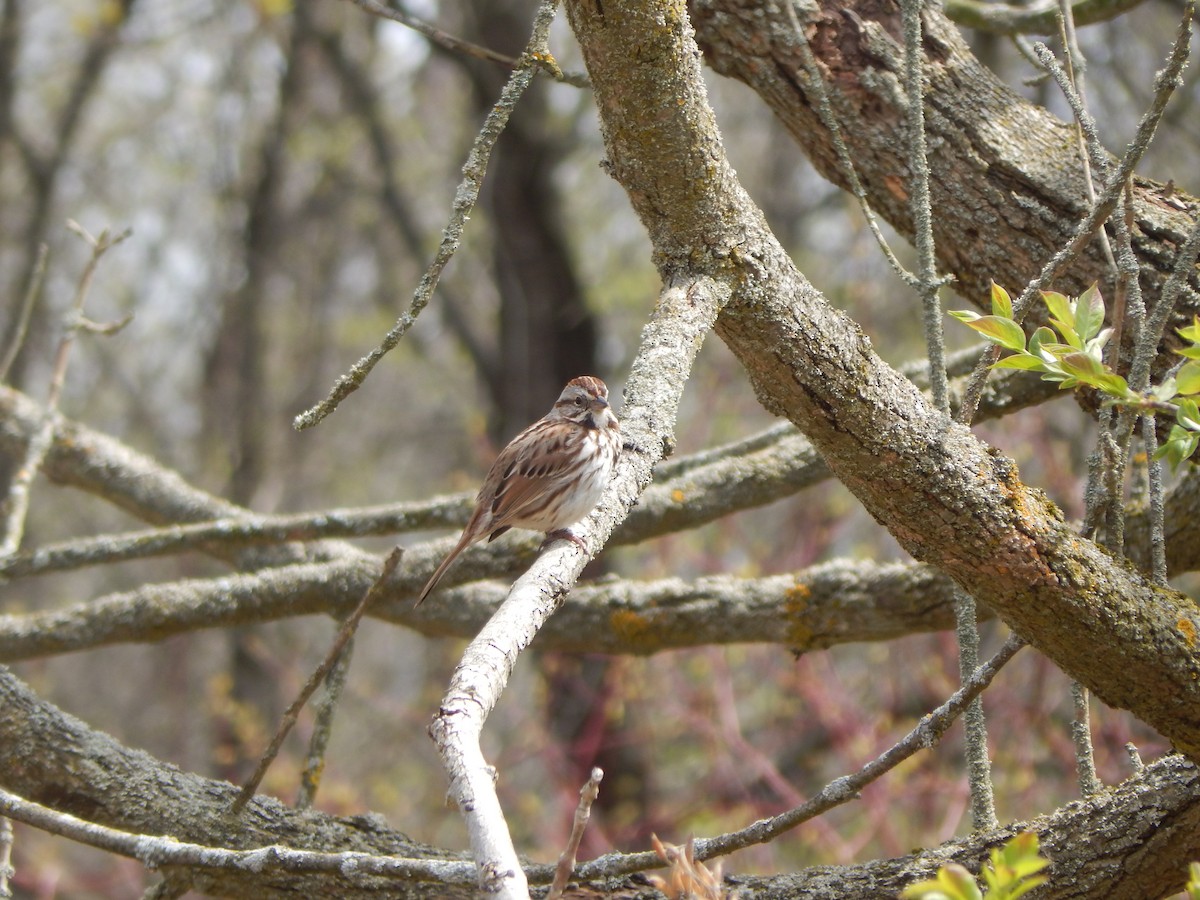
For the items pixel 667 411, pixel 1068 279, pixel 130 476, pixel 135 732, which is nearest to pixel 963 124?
pixel 1068 279

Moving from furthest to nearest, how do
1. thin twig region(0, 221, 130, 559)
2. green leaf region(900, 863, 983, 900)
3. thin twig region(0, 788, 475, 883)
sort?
1. thin twig region(0, 221, 130, 559)
2. thin twig region(0, 788, 475, 883)
3. green leaf region(900, 863, 983, 900)

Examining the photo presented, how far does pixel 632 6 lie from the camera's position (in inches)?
81.1

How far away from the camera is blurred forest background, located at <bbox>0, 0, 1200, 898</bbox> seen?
8.16 m

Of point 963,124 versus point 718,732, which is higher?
point 718,732

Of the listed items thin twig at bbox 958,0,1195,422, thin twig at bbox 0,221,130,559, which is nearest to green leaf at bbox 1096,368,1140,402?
thin twig at bbox 958,0,1195,422

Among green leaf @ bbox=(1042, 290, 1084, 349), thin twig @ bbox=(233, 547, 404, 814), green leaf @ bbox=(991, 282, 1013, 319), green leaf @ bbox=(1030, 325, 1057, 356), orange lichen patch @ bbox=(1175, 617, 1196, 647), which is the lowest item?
orange lichen patch @ bbox=(1175, 617, 1196, 647)

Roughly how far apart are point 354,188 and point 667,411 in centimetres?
1068

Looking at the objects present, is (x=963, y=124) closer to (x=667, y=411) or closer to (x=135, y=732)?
(x=667, y=411)

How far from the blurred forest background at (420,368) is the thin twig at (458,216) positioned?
489 cm

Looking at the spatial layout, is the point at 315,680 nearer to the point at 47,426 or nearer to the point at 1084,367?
the point at 1084,367

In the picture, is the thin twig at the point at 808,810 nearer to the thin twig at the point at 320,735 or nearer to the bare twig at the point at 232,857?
the bare twig at the point at 232,857

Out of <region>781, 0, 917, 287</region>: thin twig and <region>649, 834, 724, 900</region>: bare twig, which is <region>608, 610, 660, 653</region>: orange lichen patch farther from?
<region>649, 834, 724, 900</region>: bare twig

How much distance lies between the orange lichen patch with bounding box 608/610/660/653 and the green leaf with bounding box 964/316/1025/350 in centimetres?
239

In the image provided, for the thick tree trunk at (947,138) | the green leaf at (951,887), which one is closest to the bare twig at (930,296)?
the thick tree trunk at (947,138)
